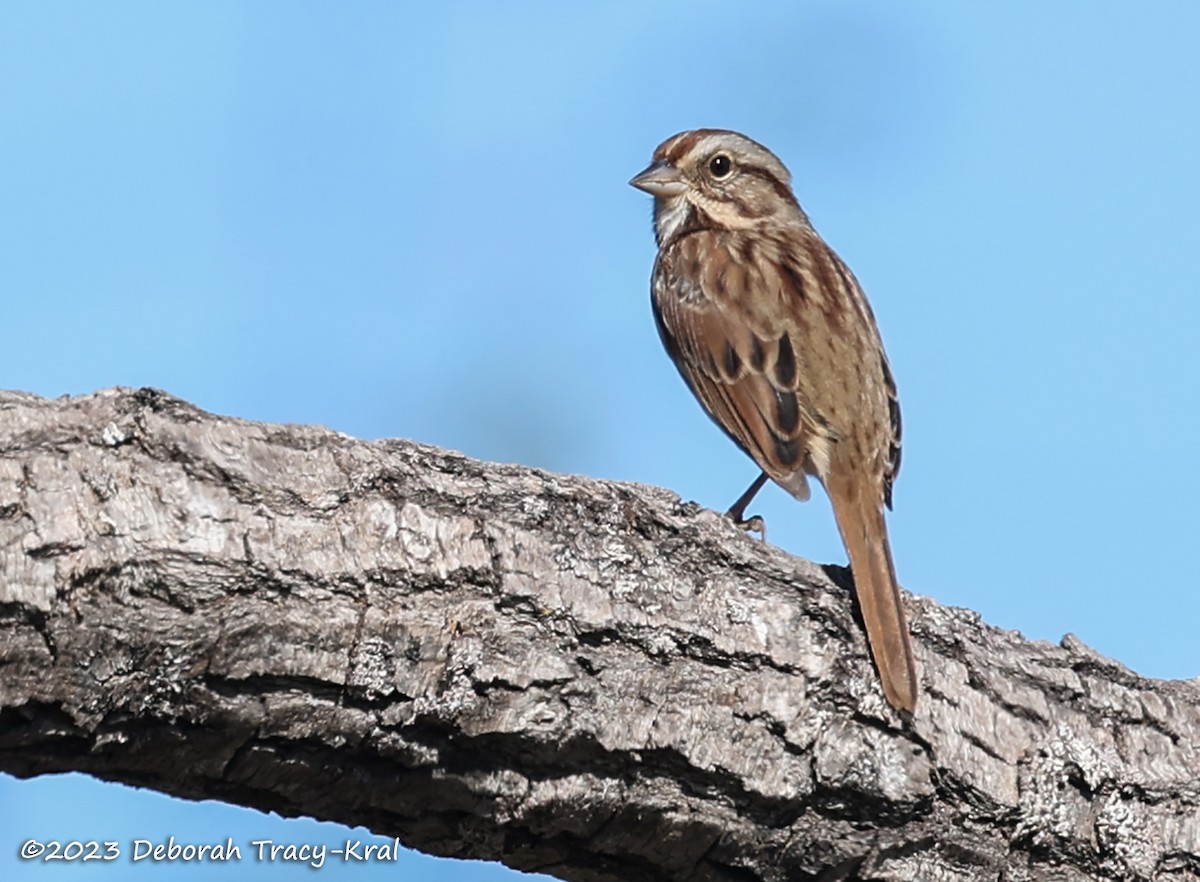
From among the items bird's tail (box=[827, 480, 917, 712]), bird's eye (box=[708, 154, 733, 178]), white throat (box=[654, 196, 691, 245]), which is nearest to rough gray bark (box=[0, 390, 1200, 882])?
bird's tail (box=[827, 480, 917, 712])

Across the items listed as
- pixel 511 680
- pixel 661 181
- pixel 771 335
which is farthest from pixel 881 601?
pixel 661 181

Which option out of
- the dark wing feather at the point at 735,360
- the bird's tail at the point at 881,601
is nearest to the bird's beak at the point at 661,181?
the dark wing feather at the point at 735,360

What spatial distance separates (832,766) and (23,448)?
1860 millimetres

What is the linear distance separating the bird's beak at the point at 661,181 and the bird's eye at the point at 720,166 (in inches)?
6.2

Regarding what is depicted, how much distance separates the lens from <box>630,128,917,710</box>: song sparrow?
5.20m

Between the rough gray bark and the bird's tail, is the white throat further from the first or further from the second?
the rough gray bark

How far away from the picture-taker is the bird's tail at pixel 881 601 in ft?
12.3

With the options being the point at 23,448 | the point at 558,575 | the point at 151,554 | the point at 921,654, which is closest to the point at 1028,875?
the point at 921,654

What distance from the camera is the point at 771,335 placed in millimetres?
5738

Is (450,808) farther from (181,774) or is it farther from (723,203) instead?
(723,203)

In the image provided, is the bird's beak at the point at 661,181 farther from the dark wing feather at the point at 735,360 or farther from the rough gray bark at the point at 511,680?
the rough gray bark at the point at 511,680

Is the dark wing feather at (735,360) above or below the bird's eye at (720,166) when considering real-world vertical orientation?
below

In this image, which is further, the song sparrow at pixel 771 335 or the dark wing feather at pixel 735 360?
the dark wing feather at pixel 735 360

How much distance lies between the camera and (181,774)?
10.4ft
